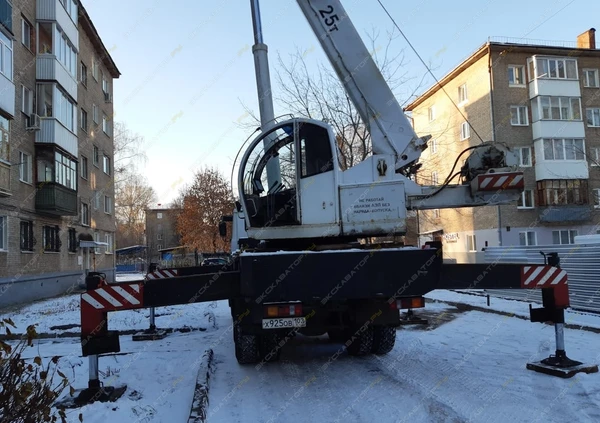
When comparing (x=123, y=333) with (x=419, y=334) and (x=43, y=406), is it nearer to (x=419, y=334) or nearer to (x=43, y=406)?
(x=419, y=334)

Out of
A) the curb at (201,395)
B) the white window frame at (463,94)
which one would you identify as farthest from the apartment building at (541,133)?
the curb at (201,395)

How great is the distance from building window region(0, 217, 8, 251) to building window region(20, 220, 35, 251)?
4.25 ft

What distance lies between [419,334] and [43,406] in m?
7.11

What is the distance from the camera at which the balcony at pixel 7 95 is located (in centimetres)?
1644

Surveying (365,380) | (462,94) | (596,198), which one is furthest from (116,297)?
(462,94)

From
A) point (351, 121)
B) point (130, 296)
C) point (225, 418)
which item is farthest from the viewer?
point (351, 121)

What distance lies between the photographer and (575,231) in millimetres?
32562

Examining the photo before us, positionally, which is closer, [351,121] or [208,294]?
[208,294]

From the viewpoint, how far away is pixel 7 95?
16891 mm

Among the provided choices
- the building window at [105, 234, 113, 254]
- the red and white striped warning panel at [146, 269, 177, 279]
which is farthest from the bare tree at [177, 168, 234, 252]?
the red and white striped warning panel at [146, 269, 177, 279]

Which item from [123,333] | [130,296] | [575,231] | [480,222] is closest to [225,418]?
[130,296]

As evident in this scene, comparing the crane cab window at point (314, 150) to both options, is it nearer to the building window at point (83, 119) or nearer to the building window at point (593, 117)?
the building window at point (83, 119)

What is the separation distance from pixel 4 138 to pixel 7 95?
147 cm

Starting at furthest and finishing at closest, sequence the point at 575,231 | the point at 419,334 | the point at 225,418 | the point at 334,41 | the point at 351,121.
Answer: the point at 575,231, the point at 351,121, the point at 419,334, the point at 334,41, the point at 225,418
